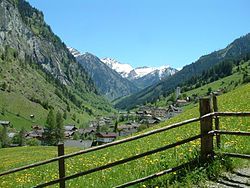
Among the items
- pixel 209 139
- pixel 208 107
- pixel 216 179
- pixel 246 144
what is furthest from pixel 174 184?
pixel 246 144

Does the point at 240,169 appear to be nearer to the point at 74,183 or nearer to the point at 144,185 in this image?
the point at 144,185

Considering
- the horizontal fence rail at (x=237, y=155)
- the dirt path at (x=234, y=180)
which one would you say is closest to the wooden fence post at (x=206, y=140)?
the horizontal fence rail at (x=237, y=155)

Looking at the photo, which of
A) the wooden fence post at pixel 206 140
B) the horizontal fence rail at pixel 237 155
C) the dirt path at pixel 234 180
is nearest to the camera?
the dirt path at pixel 234 180

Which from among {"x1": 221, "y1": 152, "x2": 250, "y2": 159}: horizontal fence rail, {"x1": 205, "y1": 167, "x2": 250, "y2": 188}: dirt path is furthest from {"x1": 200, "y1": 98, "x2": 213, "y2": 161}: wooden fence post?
{"x1": 205, "y1": 167, "x2": 250, "y2": 188}: dirt path

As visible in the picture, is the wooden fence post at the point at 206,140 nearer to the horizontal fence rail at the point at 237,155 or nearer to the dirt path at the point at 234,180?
the horizontal fence rail at the point at 237,155

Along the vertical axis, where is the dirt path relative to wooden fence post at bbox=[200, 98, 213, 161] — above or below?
below

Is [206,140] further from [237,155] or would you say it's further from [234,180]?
[234,180]

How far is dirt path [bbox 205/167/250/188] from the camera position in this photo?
11.0m

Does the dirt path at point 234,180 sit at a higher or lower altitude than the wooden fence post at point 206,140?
lower

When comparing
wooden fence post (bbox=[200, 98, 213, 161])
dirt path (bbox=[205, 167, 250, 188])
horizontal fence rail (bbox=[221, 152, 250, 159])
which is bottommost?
dirt path (bbox=[205, 167, 250, 188])

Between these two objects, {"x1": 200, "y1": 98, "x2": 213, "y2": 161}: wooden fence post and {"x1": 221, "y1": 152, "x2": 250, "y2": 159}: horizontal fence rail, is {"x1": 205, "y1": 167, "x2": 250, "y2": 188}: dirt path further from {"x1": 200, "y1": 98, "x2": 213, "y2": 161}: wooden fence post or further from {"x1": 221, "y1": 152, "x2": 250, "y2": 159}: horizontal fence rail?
{"x1": 200, "y1": 98, "x2": 213, "y2": 161}: wooden fence post

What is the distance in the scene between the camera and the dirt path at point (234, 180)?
11.0 m

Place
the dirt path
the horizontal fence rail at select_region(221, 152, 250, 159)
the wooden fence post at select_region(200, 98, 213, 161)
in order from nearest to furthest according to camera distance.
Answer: the dirt path, the horizontal fence rail at select_region(221, 152, 250, 159), the wooden fence post at select_region(200, 98, 213, 161)

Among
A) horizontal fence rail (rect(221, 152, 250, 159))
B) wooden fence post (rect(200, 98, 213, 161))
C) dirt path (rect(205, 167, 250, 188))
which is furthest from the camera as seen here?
wooden fence post (rect(200, 98, 213, 161))
